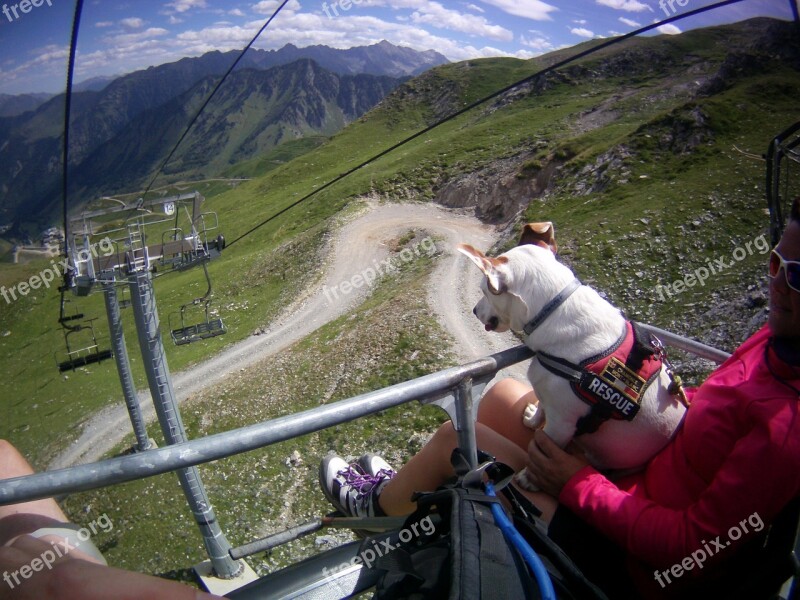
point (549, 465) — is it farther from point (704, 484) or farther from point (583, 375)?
point (704, 484)

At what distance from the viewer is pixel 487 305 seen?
4.35 metres

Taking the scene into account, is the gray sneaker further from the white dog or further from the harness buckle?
the harness buckle

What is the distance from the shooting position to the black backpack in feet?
6.45

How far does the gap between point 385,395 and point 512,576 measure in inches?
35.6

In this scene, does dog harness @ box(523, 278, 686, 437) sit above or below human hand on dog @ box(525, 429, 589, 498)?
above

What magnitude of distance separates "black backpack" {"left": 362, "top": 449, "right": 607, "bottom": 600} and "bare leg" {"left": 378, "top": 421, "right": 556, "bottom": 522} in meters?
0.84

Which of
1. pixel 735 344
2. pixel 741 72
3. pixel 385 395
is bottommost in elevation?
pixel 735 344

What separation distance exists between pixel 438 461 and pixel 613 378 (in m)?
1.27

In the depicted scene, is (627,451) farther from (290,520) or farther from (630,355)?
(290,520)

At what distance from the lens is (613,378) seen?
319 cm

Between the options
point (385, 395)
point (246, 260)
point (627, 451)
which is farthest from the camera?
point (246, 260)

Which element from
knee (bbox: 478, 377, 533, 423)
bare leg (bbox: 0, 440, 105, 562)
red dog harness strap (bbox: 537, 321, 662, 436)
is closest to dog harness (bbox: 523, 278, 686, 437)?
red dog harness strap (bbox: 537, 321, 662, 436)

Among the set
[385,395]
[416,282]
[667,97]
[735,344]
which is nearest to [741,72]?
[667,97]

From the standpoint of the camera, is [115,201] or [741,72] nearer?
[115,201]
